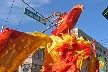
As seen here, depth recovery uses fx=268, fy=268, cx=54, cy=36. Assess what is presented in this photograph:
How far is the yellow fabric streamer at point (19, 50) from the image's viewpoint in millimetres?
5688

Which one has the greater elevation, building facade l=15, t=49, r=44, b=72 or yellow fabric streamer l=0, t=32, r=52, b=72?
building facade l=15, t=49, r=44, b=72

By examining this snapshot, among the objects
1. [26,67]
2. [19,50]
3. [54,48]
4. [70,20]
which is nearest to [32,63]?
[26,67]

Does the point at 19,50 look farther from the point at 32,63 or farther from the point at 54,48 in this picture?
the point at 32,63

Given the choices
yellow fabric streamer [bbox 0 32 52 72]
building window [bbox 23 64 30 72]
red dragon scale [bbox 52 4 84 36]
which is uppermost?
building window [bbox 23 64 30 72]

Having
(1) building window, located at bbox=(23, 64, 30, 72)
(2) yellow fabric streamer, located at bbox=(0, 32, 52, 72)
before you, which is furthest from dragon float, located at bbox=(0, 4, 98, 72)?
(1) building window, located at bbox=(23, 64, 30, 72)

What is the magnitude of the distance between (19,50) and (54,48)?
2.23m

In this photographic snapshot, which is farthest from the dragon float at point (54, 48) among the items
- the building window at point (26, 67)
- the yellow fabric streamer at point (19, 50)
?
the building window at point (26, 67)

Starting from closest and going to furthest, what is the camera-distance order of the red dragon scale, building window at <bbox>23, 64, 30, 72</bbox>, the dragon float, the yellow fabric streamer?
the yellow fabric streamer < the dragon float < the red dragon scale < building window at <bbox>23, 64, 30, 72</bbox>

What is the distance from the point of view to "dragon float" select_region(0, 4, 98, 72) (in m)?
5.82

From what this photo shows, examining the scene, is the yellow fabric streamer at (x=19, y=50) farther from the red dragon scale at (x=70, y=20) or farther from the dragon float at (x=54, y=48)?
the red dragon scale at (x=70, y=20)

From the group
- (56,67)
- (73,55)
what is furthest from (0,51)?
(73,55)

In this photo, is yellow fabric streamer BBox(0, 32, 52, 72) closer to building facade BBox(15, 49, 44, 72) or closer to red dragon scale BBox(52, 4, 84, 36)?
red dragon scale BBox(52, 4, 84, 36)

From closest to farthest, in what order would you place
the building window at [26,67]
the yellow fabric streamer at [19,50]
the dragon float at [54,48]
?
the yellow fabric streamer at [19,50]
the dragon float at [54,48]
the building window at [26,67]

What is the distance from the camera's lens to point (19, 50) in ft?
20.1
